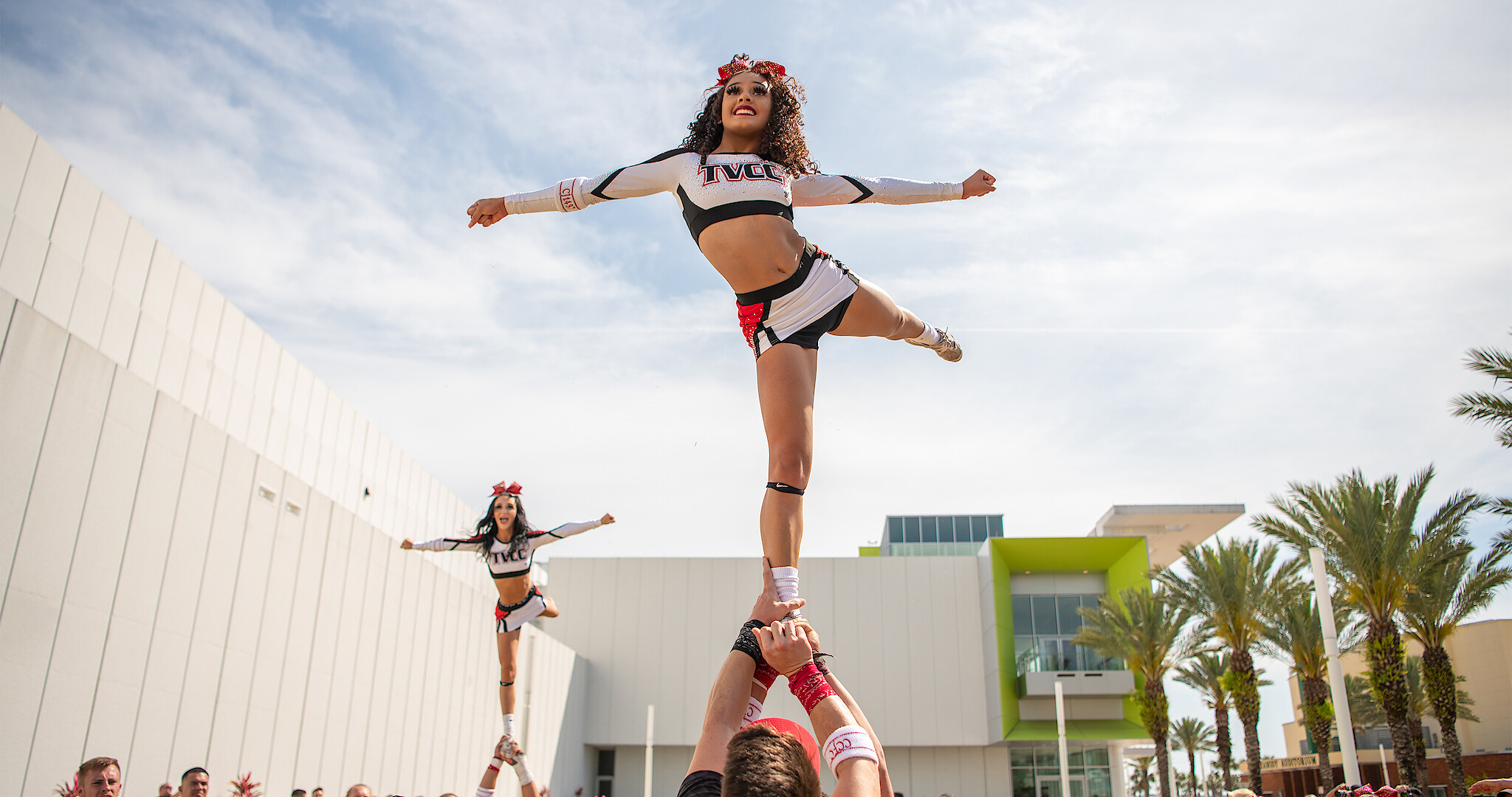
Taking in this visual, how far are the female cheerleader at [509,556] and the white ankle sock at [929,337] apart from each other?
5404mm

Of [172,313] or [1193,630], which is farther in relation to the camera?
[1193,630]

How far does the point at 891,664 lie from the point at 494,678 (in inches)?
628

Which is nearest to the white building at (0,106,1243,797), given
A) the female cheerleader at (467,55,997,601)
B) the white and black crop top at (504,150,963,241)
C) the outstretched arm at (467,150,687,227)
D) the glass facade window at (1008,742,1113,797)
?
the outstretched arm at (467,150,687,227)

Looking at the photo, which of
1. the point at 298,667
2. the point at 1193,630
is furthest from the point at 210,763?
the point at 1193,630

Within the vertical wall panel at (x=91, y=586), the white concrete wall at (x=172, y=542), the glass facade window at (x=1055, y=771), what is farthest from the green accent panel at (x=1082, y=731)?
the vertical wall panel at (x=91, y=586)

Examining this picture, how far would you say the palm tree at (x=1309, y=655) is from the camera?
26.5 metres

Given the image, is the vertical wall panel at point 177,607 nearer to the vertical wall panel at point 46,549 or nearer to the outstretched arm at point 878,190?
the vertical wall panel at point 46,549

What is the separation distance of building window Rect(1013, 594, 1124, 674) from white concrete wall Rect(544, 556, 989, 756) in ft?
5.90

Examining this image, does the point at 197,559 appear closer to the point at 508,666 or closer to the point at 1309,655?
the point at 508,666

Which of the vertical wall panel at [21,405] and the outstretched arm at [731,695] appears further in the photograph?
the vertical wall panel at [21,405]

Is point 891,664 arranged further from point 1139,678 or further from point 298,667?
point 298,667

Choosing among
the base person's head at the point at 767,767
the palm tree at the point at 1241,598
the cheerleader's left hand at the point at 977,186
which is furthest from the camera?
the palm tree at the point at 1241,598

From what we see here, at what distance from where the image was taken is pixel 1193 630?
2916 cm

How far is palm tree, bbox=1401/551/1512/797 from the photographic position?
63.4 feet
